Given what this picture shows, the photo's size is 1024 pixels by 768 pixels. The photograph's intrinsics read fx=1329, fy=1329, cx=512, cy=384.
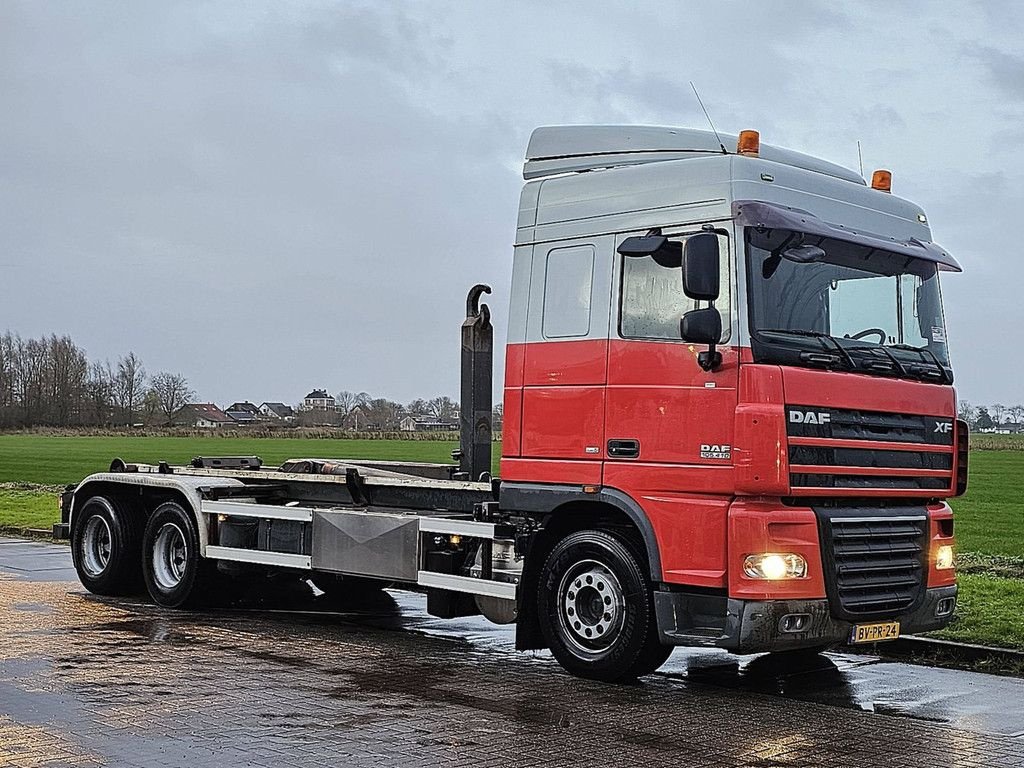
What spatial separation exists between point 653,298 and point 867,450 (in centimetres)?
174

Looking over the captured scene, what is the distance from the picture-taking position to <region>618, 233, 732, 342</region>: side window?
28.7ft

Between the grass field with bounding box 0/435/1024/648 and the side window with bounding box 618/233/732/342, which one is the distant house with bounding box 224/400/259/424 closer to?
the grass field with bounding box 0/435/1024/648

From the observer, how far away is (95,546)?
45.2 feet

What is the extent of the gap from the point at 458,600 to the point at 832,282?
13.1 ft

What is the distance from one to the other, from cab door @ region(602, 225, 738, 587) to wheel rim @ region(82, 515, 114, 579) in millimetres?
Answer: 6749

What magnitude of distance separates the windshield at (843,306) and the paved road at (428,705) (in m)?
2.26

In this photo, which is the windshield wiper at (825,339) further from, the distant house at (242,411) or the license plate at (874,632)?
the distant house at (242,411)

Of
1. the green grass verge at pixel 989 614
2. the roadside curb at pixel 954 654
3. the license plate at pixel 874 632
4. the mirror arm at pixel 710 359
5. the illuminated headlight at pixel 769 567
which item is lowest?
the roadside curb at pixel 954 654

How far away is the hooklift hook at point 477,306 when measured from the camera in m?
11.7

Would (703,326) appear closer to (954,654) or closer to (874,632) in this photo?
(874,632)

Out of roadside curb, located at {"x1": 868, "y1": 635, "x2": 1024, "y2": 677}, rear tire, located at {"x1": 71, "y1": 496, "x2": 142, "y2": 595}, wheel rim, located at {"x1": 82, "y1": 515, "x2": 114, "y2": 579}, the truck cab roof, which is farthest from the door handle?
wheel rim, located at {"x1": 82, "y1": 515, "x2": 114, "y2": 579}

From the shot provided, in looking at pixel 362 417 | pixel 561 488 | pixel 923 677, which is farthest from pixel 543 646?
pixel 362 417

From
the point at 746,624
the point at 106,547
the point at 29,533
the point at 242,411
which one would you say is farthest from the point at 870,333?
the point at 242,411

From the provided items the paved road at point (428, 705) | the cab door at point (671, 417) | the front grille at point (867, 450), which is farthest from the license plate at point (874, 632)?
the cab door at point (671, 417)
